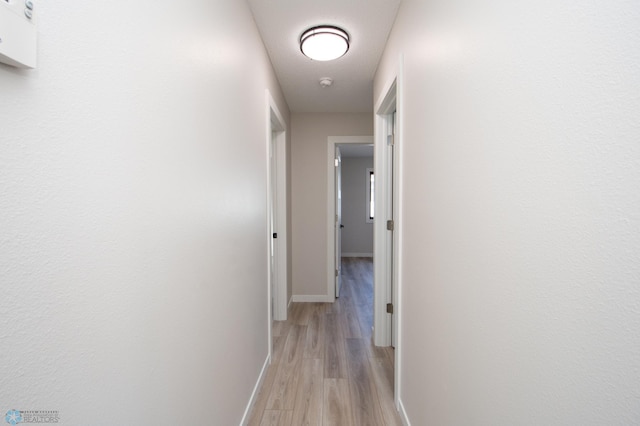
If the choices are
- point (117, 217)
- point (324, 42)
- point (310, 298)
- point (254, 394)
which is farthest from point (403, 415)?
point (324, 42)

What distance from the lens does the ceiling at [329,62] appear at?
6.07ft

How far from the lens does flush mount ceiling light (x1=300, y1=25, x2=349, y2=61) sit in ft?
6.75

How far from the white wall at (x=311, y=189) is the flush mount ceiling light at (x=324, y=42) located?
167cm

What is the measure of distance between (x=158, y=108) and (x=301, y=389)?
2.02 m

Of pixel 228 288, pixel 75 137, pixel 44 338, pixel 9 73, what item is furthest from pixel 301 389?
pixel 9 73

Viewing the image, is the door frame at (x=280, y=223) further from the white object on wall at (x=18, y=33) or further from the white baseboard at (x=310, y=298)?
the white object on wall at (x=18, y=33)

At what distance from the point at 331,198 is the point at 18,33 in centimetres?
350

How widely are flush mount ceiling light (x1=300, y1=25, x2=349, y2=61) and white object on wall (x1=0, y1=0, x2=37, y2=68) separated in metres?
1.87

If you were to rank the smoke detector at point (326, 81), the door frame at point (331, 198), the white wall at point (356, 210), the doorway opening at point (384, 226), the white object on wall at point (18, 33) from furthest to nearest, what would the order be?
the white wall at point (356, 210), the door frame at point (331, 198), the smoke detector at point (326, 81), the doorway opening at point (384, 226), the white object on wall at point (18, 33)

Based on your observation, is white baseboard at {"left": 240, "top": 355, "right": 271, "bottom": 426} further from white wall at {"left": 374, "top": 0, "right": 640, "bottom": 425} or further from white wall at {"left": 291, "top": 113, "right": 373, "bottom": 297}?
white wall at {"left": 291, "top": 113, "right": 373, "bottom": 297}

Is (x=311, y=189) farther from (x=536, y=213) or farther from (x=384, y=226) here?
(x=536, y=213)

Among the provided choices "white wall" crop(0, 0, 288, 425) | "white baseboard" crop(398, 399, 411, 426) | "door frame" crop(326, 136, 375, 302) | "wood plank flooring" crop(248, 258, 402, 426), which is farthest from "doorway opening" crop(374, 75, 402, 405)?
"white wall" crop(0, 0, 288, 425)

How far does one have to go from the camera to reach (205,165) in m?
1.19

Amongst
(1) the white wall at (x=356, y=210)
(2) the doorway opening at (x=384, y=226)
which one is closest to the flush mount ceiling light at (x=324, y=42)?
(2) the doorway opening at (x=384, y=226)
